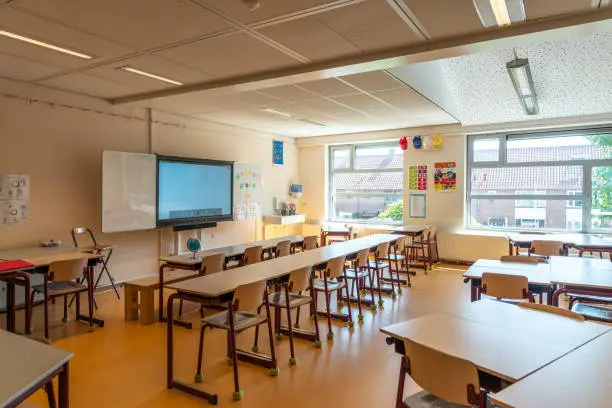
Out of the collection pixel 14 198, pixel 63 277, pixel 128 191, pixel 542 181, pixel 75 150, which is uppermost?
pixel 75 150

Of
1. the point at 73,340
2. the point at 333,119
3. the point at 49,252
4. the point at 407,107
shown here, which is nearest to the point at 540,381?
the point at 73,340

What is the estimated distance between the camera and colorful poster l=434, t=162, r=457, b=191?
8102 mm

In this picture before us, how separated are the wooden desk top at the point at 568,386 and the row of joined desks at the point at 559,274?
5.27 feet

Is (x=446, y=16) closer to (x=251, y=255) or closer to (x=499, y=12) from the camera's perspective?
(x=499, y=12)

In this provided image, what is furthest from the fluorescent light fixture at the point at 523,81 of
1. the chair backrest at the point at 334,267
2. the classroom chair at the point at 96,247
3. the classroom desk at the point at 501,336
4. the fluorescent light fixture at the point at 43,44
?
the classroom chair at the point at 96,247

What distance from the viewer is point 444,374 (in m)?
1.71

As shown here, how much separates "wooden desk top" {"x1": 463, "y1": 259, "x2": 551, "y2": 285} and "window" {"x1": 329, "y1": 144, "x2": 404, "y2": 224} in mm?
4908

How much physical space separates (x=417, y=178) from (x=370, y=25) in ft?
18.7

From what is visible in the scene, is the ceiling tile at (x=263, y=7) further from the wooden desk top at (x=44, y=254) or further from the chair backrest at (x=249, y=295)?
the wooden desk top at (x=44, y=254)

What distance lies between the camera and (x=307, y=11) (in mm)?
2906

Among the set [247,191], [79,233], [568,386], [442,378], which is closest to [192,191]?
[247,191]

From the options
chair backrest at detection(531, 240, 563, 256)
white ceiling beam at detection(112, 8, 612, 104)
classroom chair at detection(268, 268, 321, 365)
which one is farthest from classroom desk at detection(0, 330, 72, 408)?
chair backrest at detection(531, 240, 563, 256)

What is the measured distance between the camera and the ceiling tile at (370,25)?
9.45 ft

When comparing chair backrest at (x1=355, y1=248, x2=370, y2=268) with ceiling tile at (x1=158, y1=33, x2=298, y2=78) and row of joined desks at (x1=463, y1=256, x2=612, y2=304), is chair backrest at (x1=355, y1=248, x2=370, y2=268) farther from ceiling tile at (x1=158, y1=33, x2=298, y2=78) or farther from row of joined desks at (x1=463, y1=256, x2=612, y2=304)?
ceiling tile at (x1=158, y1=33, x2=298, y2=78)
